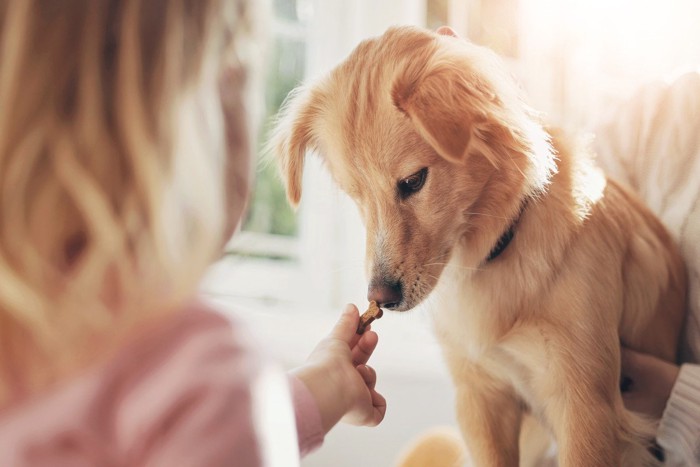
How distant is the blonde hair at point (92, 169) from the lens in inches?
22.0

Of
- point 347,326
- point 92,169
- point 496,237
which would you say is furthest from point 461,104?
point 92,169

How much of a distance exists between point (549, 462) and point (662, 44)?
1.04m

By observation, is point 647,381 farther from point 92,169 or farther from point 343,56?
point 343,56

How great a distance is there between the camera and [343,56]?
1717mm

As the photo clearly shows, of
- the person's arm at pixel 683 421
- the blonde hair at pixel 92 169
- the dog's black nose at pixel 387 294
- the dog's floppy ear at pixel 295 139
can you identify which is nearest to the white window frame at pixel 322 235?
the dog's floppy ear at pixel 295 139

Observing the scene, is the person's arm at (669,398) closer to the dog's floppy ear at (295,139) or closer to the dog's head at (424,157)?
the dog's head at (424,157)

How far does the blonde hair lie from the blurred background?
962 mm

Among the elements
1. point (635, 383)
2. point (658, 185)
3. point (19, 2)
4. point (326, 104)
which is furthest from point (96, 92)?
point (658, 185)

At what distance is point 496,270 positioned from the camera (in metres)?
1.06

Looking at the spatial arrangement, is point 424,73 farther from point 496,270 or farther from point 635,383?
point 635,383

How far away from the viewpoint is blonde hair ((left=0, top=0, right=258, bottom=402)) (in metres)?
0.56

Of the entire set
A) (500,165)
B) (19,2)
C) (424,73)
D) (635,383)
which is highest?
(19,2)

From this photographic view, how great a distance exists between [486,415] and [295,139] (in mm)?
583

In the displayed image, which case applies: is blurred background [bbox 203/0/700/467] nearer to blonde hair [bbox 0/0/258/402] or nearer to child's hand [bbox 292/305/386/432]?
child's hand [bbox 292/305/386/432]
